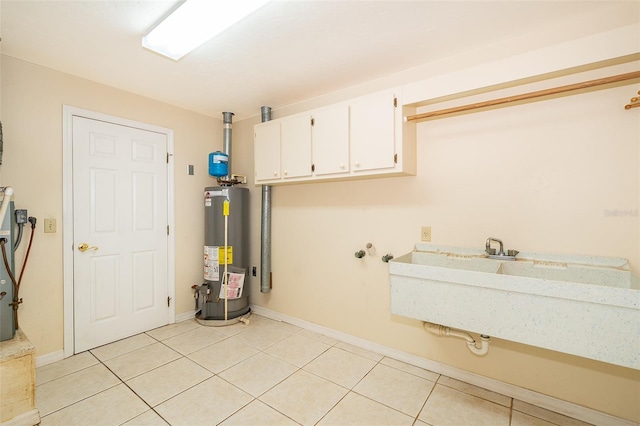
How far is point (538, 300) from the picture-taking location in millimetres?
1521

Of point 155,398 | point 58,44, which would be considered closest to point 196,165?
point 58,44

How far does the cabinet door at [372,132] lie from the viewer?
222 centimetres

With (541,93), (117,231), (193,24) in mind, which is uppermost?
(193,24)

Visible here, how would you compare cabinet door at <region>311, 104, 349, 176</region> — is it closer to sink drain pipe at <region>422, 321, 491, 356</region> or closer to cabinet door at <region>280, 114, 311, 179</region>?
cabinet door at <region>280, 114, 311, 179</region>

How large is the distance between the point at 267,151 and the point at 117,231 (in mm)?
1709

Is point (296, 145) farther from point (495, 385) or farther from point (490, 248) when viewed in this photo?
point (495, 385)

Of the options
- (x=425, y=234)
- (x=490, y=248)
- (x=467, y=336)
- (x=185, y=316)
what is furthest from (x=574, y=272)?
(x=185, y=316)

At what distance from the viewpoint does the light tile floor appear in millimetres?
1801

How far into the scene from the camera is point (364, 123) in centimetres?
234

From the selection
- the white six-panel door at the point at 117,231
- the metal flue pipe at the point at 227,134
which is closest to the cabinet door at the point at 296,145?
the metal flue pipe at the point at 227,134

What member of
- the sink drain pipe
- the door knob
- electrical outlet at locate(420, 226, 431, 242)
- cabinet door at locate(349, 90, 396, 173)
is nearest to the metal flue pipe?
the door knob

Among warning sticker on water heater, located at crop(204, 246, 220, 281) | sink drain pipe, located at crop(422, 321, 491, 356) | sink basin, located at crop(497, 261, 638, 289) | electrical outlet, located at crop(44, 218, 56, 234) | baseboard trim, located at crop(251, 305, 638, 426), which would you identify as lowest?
baseboard trim, located at crop(251, 305, 638, 426)

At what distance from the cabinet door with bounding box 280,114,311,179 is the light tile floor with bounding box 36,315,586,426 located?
172 centimetres

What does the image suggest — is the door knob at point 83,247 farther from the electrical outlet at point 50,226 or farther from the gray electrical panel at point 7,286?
the gray electrical panel at point 7,286
